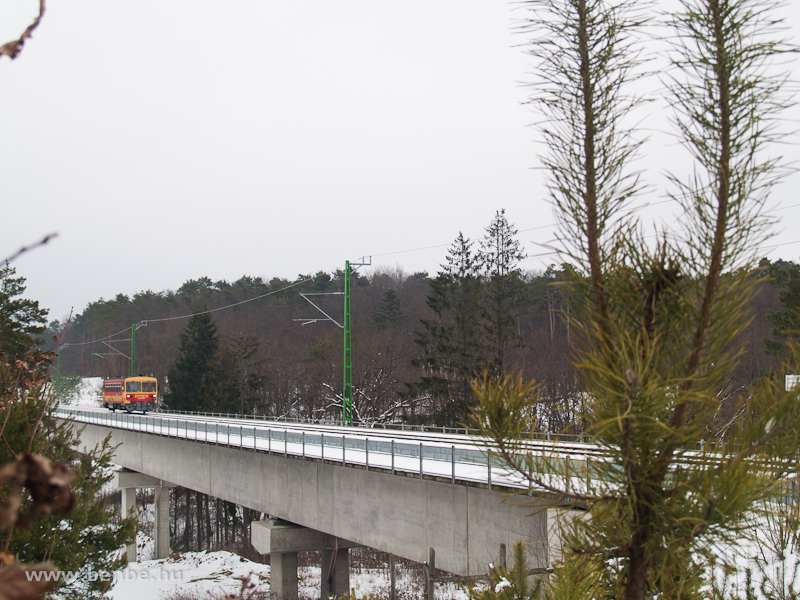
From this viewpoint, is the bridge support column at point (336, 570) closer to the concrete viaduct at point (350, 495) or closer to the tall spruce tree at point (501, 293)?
the concrete viaduct at point (350, 495)

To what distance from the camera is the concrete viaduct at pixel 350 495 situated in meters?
16.3

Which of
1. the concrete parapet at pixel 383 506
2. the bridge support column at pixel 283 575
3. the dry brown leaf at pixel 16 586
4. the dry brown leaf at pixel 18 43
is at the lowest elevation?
the bridge support column at pixel 283 575

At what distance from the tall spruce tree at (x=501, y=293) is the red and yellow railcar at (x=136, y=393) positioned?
30.2 metres

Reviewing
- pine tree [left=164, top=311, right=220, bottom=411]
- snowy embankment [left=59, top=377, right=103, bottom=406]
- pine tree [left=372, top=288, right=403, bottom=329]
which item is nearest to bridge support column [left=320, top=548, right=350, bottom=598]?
pine tree [left=164, top=311, right=220, bottom=411]

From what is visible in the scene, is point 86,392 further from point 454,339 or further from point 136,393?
point 454,339

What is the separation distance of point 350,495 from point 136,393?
4505 centimetres

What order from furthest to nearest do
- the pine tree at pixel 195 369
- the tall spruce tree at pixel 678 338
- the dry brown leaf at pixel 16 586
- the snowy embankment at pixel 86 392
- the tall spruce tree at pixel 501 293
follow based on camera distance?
the snowy embankment at pixel 86 392 < the pine tree at pixel 195 369 < the tall spruce tree at pixel 501 293 < the tall spruce tree at pixel 678 338 < the dry brown leaf at pixel 16 586

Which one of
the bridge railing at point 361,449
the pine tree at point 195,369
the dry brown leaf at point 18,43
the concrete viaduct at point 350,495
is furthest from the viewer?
the pine tree at point 195,369

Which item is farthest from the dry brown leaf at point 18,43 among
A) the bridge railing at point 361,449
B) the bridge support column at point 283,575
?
the bridge support column at point 283,575

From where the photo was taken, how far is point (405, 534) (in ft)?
62.6

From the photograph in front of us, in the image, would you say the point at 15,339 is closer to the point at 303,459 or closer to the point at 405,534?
the point at 303,459

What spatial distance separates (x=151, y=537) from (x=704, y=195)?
6497 centimetres

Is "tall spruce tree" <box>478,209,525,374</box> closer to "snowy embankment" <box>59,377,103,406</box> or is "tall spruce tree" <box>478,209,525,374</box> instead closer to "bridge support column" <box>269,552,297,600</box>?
"bridge support column" <box>269,552,297,600</box>

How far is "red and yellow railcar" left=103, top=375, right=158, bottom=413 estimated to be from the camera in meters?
61.2
